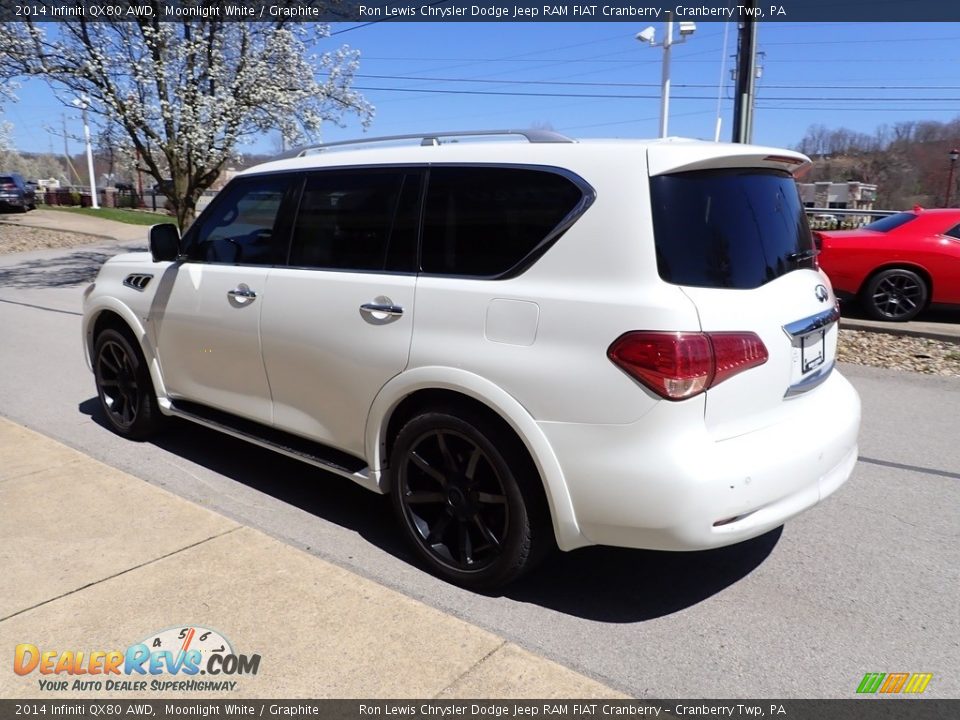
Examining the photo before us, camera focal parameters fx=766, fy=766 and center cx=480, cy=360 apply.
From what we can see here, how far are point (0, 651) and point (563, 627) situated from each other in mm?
2117

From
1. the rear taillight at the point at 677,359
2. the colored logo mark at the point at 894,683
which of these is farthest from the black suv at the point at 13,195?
the colored logo mark at the point at 894,683

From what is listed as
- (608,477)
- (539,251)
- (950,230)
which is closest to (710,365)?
(608,477)

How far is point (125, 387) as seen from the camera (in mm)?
5191

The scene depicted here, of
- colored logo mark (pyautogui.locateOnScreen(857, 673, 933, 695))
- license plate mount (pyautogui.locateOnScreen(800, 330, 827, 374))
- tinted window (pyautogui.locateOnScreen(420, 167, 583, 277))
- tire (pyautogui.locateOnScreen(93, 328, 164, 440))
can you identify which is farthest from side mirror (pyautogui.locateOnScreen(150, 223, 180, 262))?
colored logo mark (pyautogui.locateOnScreen(857, 673, 933, 695))

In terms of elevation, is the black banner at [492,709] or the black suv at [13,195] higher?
the black suv at [13,195]

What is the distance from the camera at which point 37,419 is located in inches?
229

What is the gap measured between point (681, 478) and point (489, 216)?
134 centimetres

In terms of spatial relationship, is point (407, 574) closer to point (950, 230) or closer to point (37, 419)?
point (37, 419)

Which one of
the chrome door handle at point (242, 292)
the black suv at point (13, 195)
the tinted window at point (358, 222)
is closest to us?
the tinted window at point (358, 222)

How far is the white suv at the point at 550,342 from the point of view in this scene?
8.93ft

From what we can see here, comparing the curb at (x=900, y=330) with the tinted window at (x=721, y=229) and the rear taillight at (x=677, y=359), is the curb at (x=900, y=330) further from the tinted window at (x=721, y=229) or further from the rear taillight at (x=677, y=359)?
the rear taillight at (x=677, y=359)

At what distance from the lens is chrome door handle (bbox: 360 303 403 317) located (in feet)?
11.1

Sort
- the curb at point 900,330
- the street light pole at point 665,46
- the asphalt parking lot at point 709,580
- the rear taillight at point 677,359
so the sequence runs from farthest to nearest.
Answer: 1. the street light pole at point 665,46
2. the curb at point 900,330
3. the asphalt parking lot at point 709,580
4. the rear taillight at point 677,359

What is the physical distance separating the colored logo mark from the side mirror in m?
4.18
